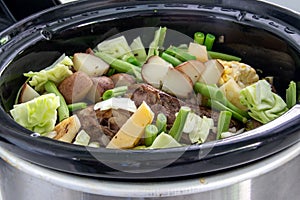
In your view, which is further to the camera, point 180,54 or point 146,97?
point 180,54

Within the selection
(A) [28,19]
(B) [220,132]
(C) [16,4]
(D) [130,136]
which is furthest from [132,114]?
(C) [16,4]

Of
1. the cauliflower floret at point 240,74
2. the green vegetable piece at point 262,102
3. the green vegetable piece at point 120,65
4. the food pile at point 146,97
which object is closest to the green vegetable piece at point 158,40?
the food pile at point 146,97

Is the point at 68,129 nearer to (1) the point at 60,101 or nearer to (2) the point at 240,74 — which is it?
(1) the point at 60,101

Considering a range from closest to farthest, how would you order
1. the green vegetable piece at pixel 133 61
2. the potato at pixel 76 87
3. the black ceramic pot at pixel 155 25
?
the black ceramic pot at pixel 155 25, the potato at pixel 76 87, the green vegetable piece at pixel 133 61

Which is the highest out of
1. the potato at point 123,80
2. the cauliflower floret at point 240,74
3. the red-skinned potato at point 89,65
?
the red-skinned potato at point 89,65

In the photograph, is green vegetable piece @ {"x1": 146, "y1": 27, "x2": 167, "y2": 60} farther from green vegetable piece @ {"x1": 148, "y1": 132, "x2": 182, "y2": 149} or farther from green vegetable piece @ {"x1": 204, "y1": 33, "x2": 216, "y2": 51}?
green vegetable piece @ {"x1": 148, "y1": 132, "x2": 182, "y2": 149}

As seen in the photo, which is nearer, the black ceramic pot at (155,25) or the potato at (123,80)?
the black ceramic pot at (155,25)

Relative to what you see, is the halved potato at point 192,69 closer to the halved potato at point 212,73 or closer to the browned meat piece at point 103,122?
the halved potato at point 212,73

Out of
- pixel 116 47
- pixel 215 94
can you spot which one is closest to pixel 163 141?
pixel 215 94
